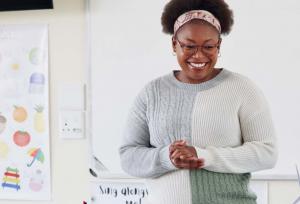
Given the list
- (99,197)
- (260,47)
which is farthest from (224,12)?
(99,197)

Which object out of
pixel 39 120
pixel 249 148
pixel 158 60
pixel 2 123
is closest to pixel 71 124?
pixel 39 120

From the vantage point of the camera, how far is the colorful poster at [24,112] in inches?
56.1

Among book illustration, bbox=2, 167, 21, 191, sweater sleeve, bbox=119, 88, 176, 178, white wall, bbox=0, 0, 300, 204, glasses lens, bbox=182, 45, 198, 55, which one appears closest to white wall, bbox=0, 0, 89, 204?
white wall, bbox=0, 0, 300, 204

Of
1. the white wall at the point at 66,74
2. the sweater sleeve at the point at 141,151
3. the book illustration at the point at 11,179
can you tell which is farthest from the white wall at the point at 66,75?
the sweater sleeve at the point at 141,151

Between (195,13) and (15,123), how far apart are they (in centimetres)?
77

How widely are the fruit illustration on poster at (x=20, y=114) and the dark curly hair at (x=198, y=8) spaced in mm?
612

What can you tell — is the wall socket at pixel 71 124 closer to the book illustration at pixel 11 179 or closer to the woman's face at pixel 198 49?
the book illustration at pixel 11 179

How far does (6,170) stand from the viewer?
4.73 ft

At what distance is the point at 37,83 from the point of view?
56.2 inches

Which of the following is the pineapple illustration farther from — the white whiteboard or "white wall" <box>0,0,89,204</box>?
the white whiteboard

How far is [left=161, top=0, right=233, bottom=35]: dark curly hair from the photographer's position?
3.37ft

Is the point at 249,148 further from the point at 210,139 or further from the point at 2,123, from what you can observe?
the point at 2,123

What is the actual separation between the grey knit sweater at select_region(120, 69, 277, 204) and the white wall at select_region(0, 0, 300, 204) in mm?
446

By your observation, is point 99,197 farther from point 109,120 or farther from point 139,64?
point 139,64
